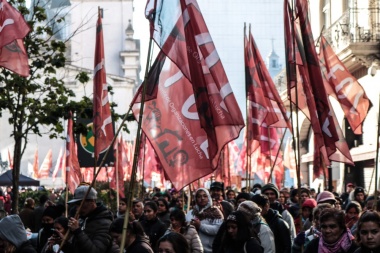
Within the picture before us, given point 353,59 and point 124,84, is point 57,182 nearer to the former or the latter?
point 124,84

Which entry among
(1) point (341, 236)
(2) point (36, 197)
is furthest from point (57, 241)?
(2) point (36, 197)

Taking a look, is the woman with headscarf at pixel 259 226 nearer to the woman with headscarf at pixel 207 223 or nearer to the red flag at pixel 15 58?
the woman with headscarf at pixel 207 223

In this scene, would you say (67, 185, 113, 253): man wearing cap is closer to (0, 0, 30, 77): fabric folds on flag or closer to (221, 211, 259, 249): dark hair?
(221, 211, 259, 249): dark hair

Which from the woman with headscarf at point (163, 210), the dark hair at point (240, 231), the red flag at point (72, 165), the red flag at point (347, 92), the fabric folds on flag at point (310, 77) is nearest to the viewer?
the dark hair at point (240, 231)

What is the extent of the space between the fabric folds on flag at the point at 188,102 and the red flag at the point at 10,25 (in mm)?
1782

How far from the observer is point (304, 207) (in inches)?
522

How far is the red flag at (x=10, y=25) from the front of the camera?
10.9 meters

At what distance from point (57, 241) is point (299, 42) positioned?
520 cm

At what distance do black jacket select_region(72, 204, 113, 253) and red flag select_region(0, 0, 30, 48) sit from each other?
8.14ft

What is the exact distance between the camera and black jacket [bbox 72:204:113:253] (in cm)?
866

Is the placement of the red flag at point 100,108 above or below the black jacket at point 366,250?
above

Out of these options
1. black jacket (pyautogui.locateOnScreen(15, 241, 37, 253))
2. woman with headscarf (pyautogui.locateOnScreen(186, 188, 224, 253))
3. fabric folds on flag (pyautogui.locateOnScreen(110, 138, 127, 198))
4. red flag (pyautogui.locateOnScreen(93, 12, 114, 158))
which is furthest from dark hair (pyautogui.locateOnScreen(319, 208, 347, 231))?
fabric folds on flag (pyautogui.locateOnScreen(110, 138, 127, 198))

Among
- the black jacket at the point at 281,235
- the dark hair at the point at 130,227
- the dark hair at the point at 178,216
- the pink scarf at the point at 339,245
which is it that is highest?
the dark hair at the point at 130,227

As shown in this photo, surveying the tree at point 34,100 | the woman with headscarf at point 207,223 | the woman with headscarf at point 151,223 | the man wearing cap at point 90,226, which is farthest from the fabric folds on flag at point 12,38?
the tree at point 34,100
